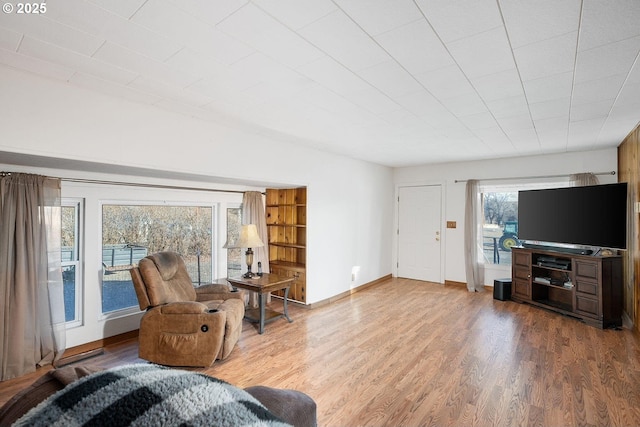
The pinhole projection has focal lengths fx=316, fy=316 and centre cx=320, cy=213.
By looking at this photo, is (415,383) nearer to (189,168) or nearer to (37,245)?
(189,168)

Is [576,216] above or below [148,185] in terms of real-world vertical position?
below

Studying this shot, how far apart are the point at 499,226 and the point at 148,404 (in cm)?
647

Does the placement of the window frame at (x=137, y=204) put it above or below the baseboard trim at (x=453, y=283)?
above

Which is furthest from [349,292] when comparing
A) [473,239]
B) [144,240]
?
[144,240]

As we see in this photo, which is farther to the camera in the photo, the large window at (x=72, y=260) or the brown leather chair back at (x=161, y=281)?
the large window at (x=72, y=260)

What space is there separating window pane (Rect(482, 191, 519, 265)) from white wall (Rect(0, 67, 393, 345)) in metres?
1.91

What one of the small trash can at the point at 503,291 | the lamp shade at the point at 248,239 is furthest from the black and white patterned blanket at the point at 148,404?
the small trash can at the point at 503,291

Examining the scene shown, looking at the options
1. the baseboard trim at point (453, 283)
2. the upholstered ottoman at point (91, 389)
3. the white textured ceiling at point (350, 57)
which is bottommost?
the baseboard trim at point (453, 283)

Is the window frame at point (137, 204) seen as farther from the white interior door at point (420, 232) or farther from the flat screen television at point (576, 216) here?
the flat screen television at point (576, 216)

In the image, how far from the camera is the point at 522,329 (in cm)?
394

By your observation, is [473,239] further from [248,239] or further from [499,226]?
[248,239]

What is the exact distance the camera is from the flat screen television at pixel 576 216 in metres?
3.97

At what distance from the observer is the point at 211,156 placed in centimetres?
354

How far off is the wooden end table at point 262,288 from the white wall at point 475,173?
3.65 metres
